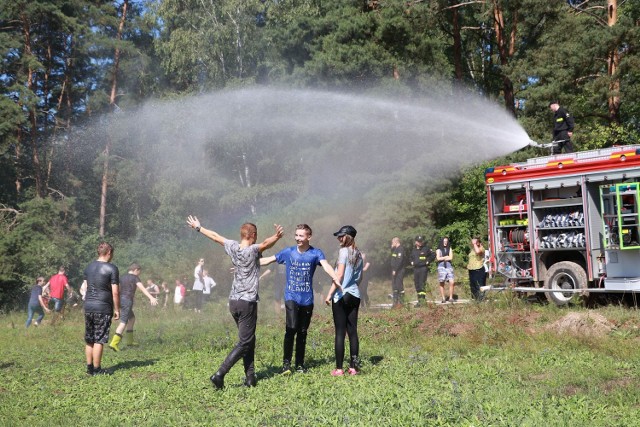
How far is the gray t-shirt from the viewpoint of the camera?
905 centimetres

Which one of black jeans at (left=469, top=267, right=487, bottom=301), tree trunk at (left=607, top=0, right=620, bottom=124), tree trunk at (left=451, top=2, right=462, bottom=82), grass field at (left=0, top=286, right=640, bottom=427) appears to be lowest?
grass field at (left=0, top=286, right=640, bottom=427)

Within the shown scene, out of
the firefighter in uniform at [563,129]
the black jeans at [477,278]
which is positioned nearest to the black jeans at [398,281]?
the black jeans at [477,278]

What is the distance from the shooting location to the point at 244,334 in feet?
29.5

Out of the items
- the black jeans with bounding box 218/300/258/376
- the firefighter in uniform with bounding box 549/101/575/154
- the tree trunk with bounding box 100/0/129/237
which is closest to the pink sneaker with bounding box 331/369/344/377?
the black jeans with bounding box 218/300/258/376

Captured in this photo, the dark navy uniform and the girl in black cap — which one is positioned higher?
the dark navy uniform

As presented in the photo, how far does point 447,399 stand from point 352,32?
87.6ft

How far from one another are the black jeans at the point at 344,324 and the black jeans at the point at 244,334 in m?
1.05

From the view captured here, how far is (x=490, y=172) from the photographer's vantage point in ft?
55.6

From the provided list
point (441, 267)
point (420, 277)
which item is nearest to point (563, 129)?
point (441, 267)

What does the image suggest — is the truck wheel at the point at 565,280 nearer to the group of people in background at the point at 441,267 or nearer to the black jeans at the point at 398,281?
the group of people in background at the point at 441,267

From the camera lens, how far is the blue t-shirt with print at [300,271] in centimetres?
959

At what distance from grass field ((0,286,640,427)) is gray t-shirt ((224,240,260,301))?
1075 millimetres

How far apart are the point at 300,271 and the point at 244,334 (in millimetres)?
1109

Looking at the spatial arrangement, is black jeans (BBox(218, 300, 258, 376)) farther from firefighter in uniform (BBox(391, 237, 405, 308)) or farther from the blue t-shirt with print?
firefighter in uniform (BBox(391, 237, 405, 308))
